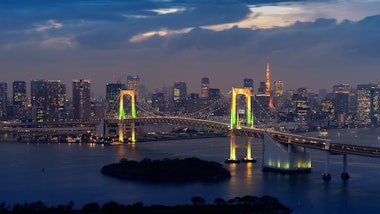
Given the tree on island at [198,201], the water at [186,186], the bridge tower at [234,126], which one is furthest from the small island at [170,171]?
the tree on island at [198,201]

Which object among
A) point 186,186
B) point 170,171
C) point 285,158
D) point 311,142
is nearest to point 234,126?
point 285,158

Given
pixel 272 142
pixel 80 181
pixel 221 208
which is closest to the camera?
pixel 221 208

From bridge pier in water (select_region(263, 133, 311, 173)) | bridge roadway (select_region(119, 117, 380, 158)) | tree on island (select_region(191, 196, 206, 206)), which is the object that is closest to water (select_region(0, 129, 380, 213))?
bridge pier in water (select_region(263, 133, 311, 173))

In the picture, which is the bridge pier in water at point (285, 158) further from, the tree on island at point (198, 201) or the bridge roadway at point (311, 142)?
the tree on island at point (198, 201)

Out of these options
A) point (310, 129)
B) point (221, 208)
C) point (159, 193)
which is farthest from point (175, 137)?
point (221, 208)

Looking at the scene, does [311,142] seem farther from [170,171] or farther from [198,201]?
[198,201]

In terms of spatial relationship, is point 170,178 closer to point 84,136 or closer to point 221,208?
point 221,208

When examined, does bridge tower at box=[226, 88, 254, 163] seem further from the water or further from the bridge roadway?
the water
